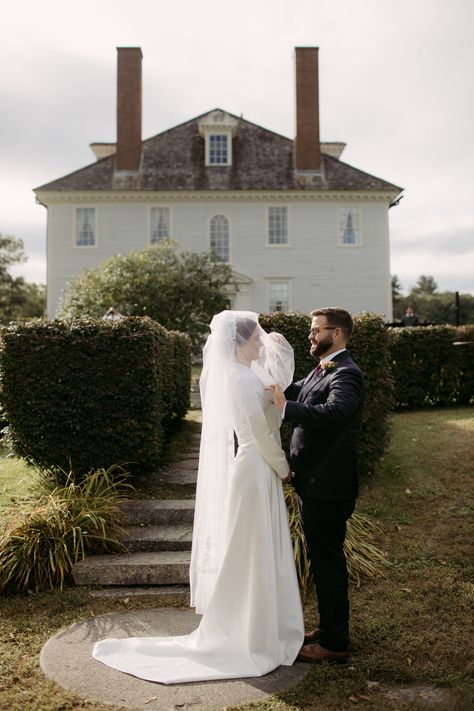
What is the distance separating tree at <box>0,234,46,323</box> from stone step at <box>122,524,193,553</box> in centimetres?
4398

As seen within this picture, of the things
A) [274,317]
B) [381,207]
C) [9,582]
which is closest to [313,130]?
[381,207]

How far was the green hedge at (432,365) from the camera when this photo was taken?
13.4m

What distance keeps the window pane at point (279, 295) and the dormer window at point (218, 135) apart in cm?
623

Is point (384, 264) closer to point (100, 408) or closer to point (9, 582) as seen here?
point (100, 408)

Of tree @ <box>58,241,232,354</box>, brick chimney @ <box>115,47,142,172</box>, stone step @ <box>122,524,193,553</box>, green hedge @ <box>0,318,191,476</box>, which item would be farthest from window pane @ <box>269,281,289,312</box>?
stone step @ <box>122,524,193,553</box>

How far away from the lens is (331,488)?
4.49m

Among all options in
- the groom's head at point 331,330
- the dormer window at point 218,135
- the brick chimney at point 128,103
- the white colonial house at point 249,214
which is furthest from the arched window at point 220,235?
the groom's head at point 331,330

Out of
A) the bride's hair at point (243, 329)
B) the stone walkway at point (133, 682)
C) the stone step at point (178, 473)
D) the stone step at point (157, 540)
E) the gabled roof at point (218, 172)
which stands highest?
the gabled roof at point (218, 172)

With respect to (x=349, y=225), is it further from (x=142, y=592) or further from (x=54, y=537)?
(x=142, y=592)

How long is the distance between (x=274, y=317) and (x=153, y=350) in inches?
67.3

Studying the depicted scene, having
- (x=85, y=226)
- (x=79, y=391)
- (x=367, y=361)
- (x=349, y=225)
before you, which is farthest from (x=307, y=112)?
(x=79, y=391)

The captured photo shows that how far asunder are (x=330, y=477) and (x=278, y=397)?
652 mm

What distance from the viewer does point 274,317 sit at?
854 centimetres

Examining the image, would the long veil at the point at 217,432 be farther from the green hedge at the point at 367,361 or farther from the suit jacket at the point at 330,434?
the green hedge at the point at 367,361
